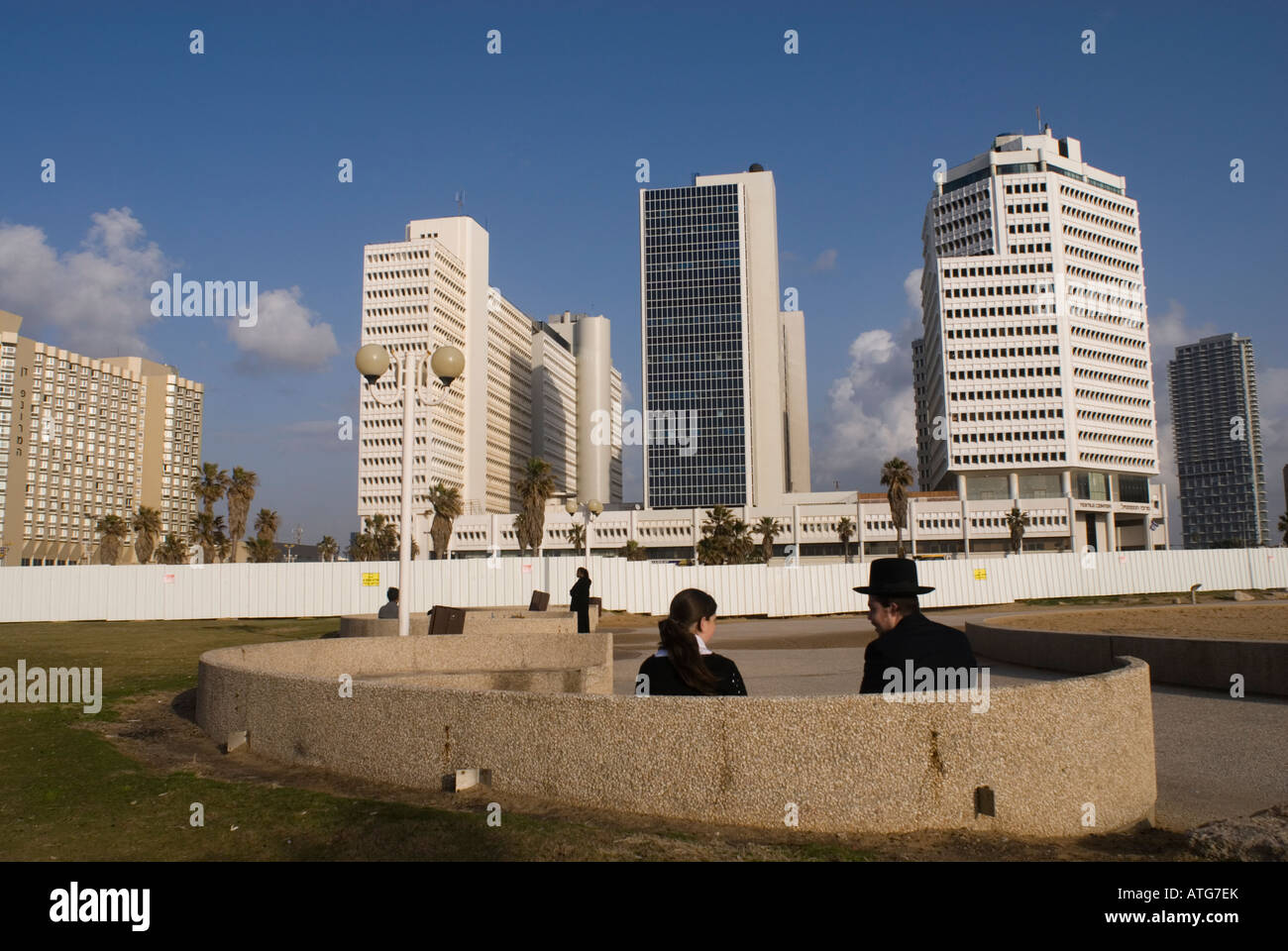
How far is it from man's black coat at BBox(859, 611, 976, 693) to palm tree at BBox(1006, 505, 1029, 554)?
115 meters

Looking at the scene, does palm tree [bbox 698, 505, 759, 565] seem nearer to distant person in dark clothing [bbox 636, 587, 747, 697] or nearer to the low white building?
the low white building

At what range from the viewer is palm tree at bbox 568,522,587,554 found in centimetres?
12312

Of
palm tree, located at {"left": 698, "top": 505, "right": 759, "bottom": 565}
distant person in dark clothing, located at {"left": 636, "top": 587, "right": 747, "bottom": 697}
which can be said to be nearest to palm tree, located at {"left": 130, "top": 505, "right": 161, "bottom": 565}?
palm tree, located at {"left": 698, "top": 505, "right": 759, "bottom": 565}

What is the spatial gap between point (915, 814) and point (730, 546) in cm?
8562

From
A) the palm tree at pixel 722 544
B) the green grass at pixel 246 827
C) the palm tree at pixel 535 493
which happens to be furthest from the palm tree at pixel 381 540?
the green grass at pixel 246 827

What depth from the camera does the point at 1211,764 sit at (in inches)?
278

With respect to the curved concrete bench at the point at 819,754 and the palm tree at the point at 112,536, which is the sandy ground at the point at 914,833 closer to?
the curved concrete bench at the point at 819,754

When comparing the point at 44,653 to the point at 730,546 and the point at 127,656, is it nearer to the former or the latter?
the point at 127,656

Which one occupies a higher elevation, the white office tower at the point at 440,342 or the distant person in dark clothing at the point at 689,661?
the white office tower at the point at 440,342

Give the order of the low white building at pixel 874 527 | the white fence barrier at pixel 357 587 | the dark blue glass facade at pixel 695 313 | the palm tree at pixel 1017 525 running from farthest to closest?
1. the dark blue glass facade at pixel 695 313
2. the low white building at pixel 874 527
3. the palm tree at pixel 1017 525
4. the white fence barrier at pixel 357 587

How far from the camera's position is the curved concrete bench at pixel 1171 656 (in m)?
10.5

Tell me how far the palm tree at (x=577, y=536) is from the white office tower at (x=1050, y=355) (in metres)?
54.8

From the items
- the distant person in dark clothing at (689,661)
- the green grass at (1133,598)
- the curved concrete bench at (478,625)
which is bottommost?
the green grass at (1133,598)

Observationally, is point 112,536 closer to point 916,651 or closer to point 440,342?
point 440,342
